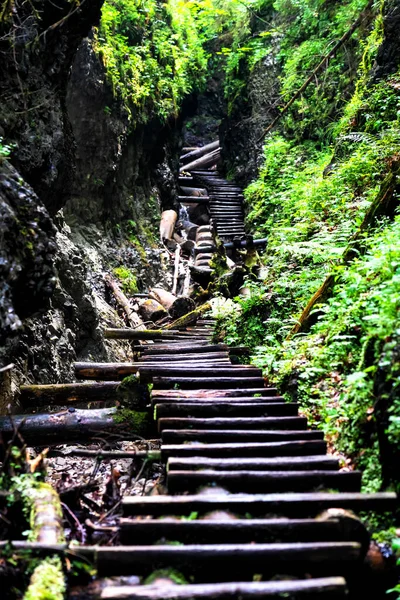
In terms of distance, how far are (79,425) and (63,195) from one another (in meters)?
4.16

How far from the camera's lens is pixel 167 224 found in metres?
18.6

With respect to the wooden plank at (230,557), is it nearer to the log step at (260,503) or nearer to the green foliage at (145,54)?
the log step at (260,503)

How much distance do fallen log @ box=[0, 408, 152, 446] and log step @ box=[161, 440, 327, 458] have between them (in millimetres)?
1894

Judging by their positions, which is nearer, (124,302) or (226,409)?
(226,409)

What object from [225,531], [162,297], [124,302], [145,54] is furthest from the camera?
[145,54]

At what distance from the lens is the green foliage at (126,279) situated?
13.5 m

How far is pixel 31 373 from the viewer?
24.3 ft

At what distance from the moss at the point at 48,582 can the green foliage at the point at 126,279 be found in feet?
35.3

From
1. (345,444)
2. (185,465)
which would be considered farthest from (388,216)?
(185,465)

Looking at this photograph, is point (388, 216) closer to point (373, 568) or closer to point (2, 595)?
point (373, 568)

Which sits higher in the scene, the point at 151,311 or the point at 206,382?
the point at 151,311

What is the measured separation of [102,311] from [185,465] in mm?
7954

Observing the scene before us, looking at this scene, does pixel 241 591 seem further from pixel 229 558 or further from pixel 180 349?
pixel 180 349

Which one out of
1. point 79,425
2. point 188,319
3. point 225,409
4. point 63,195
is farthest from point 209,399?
point 188,319
